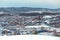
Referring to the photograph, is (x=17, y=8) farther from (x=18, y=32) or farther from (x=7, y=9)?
(x=18, y=32)

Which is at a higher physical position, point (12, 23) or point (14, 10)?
point (14, 10)

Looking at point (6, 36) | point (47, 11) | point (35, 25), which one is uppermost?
point (47, 11)

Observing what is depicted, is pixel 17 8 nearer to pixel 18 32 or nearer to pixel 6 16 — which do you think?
pixel 6 16

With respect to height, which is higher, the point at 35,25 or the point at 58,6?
the point at 58,6

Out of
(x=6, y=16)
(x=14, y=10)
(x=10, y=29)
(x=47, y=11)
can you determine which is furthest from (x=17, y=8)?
(x=47, y=11)

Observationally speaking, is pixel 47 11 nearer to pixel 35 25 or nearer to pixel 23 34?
pixel 35 25

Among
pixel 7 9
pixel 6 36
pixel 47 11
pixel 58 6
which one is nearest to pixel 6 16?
pixel 7 9

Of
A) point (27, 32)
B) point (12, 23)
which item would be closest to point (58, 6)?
point (27, 32)
